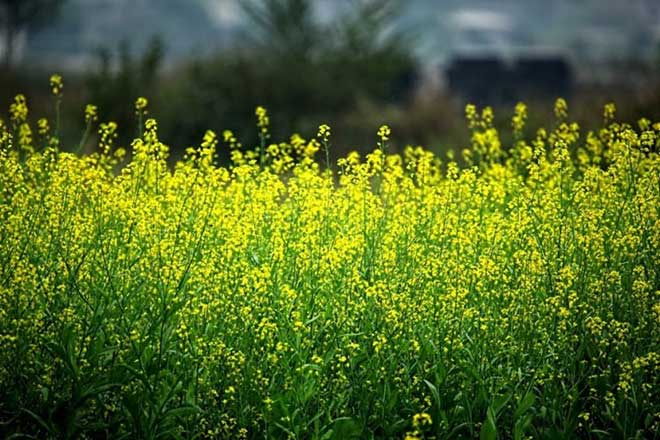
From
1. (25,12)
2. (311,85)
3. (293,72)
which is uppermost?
(25,12)

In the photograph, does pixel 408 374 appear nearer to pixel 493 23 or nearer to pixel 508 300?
pixel 508 300

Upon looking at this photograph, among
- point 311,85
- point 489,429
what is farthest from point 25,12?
point 489,429

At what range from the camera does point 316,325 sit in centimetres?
641

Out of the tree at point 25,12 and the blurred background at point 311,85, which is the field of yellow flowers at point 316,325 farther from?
the tree at point 25,12

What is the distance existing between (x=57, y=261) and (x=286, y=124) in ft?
48.8

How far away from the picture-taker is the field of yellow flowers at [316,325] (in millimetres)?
5895

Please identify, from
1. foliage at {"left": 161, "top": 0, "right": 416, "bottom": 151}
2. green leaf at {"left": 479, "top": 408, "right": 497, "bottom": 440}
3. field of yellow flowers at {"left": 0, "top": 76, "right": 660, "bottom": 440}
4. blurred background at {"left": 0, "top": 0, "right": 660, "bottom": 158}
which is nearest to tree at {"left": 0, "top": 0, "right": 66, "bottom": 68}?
blurred background at {"left": 0, "top": 0, "right": 660, "bottom": 158}

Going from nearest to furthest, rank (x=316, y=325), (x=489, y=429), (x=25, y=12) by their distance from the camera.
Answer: (x=489, y=429) < (x=316, y=325) < (x=25, y=12)

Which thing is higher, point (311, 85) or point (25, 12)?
point (25, 12)

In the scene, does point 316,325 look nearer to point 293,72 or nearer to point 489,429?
point 489,429

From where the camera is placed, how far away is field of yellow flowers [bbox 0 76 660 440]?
5.89 meters

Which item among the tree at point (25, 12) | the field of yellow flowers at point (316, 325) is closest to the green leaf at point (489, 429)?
the field of yellow flowers at point (316, 325)

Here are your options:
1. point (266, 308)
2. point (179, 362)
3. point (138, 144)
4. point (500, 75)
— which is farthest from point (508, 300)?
point (500, 75)

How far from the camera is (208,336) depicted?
20.3 feet
